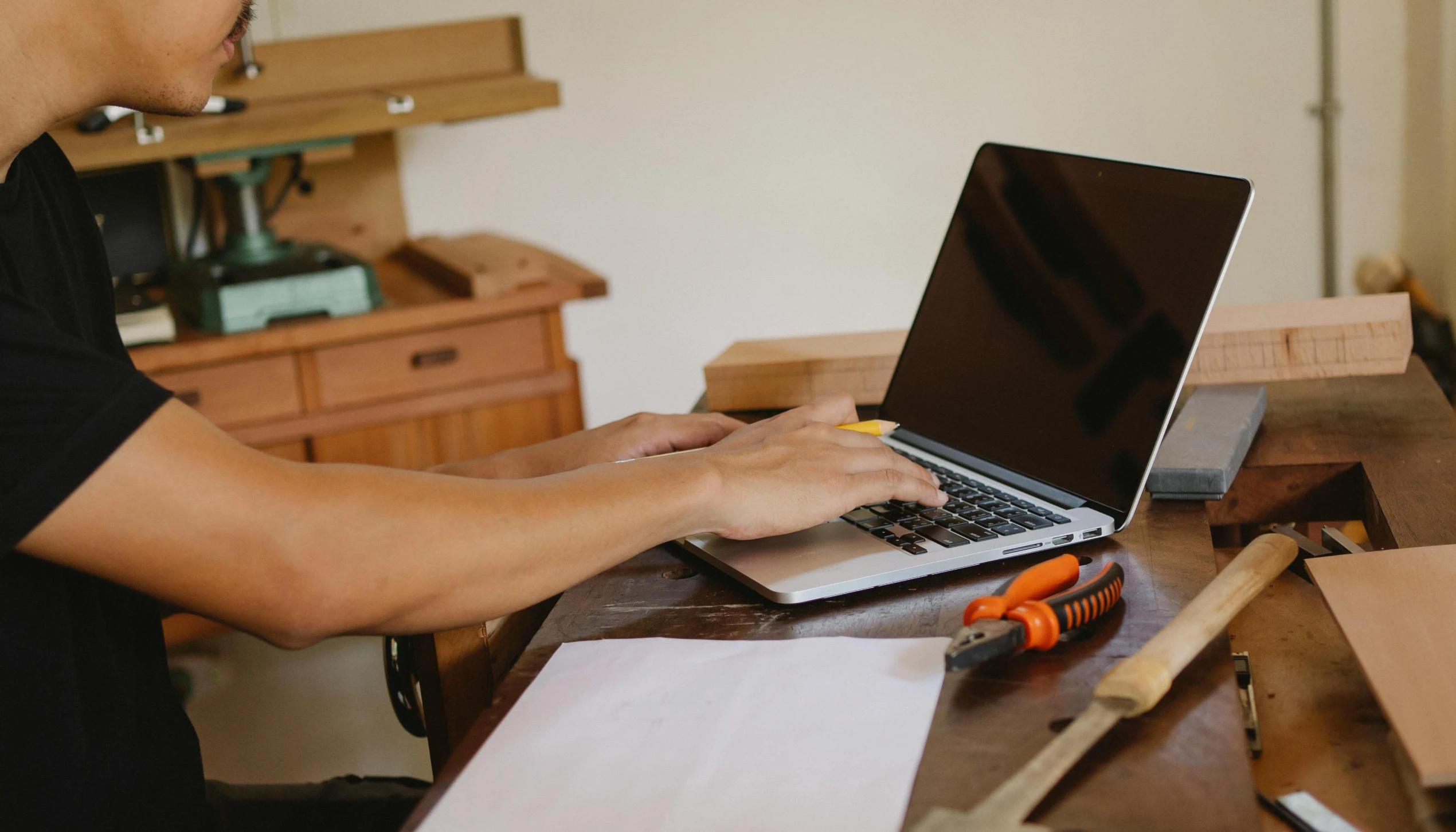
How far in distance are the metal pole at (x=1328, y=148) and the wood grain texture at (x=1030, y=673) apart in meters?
2.19

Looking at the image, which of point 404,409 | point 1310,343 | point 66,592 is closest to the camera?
point 66,592

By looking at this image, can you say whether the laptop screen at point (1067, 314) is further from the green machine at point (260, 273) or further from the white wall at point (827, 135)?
the white wall at point (827, 135)

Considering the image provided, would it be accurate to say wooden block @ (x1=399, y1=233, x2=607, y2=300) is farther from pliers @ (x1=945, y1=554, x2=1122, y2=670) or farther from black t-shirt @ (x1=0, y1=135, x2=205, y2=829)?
pliers @ (x1=945, y1=554, x2=1122, y2=670)

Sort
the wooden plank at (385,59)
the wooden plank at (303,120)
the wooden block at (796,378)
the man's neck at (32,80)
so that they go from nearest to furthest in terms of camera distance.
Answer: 1. the man's neck at (32,80)
2. the wooden block at (796,378)
3. the wooden plank at (303,120)
4. the wooden plank at (385,59)

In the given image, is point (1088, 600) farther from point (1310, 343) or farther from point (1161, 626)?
point (1310, 343)

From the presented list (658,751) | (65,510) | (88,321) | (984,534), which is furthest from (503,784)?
(88,321)

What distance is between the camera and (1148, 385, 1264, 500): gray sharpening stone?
2.86 ft

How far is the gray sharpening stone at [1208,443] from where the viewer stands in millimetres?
872

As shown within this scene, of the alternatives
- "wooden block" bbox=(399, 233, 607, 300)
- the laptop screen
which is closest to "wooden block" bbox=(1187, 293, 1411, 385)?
the laptop screen

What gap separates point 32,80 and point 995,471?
2.34 ft

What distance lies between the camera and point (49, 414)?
606 millimetres

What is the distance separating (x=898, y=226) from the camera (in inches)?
115

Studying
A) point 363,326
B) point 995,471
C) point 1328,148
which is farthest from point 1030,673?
point 1328,148

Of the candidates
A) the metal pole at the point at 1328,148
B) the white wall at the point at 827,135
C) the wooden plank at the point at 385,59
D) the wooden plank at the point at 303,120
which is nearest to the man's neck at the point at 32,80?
the wooden plank at the point at 303,120
